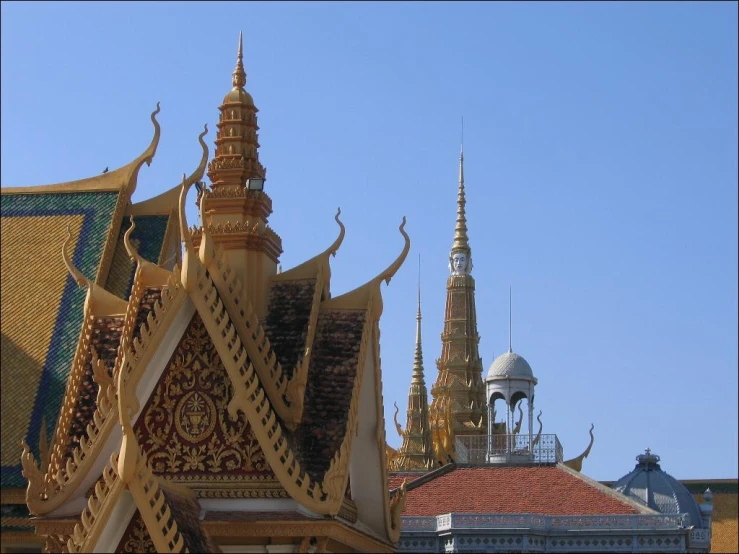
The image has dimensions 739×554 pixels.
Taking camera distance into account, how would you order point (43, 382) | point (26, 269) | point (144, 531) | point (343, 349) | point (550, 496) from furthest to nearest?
point (550, 496), point (26, 269), point (43, 382), point (343, 349), point (144, 531)

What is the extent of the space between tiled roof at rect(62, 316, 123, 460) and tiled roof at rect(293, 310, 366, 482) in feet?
5.66

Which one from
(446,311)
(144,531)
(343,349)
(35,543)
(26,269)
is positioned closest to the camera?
(144,531)

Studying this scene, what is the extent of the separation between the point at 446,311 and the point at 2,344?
4582 centimetres

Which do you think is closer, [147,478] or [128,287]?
[147,478]

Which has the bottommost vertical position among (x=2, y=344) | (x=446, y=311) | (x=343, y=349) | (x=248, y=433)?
(x=248, y=433)

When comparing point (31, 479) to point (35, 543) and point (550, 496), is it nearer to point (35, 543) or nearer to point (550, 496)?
→ point (35, 543)

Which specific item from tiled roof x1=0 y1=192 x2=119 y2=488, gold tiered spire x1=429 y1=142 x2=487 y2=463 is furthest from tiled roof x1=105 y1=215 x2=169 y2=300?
gold tiered spire x1=429 y1=142 x2=487 y2=463

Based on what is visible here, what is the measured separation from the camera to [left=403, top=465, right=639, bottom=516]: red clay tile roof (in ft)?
117

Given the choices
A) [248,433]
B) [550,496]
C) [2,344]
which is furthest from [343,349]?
[550,496]

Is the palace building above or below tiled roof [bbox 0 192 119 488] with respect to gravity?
below

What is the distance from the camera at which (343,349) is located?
16.4 metres

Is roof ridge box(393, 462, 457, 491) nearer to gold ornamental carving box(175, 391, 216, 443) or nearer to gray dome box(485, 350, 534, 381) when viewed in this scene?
gray dome box(485, 350, 534, 381)

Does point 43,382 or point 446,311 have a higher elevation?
point 446,311

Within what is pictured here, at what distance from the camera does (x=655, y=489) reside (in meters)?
36.7
